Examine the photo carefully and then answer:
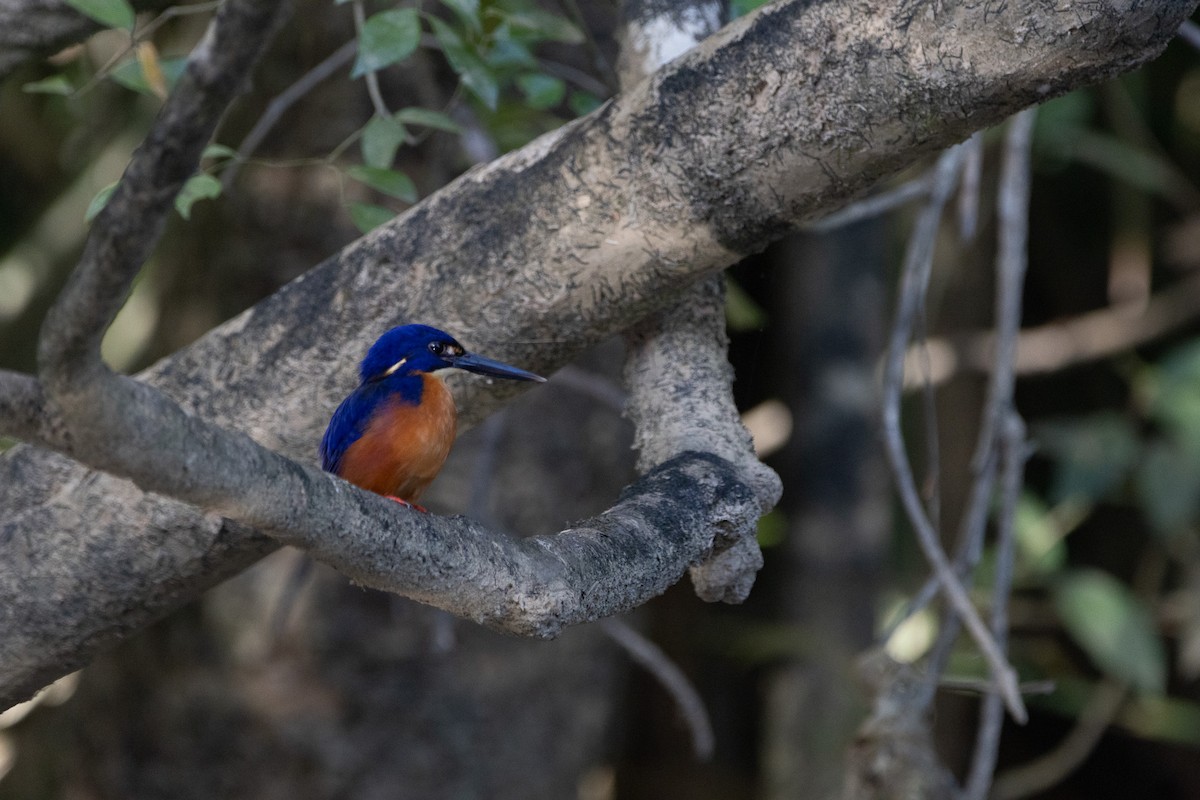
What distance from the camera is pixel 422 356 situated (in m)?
1.68

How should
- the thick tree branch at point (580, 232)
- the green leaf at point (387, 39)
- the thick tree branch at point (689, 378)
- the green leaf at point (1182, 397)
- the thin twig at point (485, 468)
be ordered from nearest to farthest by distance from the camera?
the thick tree branch at point (580, 232)
the thick tree branch at point (689, 378)
the green leaf at point (387, 39)
the thin twig at point (485, 468)
the green leaf at point (1182, 397)

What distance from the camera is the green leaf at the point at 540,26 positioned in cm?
204

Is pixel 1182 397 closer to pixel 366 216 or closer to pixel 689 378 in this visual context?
pixel 689 378

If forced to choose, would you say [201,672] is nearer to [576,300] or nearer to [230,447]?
[576,300]

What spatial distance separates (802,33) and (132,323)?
295 centimetres

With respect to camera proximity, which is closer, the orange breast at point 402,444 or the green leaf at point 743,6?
the orange breast at point 402,444

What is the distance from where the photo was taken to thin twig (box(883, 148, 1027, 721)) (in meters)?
1.96

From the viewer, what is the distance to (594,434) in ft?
10.2

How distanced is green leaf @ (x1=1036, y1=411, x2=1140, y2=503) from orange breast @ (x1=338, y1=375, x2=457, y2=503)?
2.52 m

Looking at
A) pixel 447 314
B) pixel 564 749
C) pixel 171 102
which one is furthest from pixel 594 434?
pixel 171 102

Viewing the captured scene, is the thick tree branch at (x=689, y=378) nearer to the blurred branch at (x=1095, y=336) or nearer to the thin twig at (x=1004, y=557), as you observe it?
the thin twig at (x=1004, y=557)

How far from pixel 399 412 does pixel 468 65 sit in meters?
Result: 0.63

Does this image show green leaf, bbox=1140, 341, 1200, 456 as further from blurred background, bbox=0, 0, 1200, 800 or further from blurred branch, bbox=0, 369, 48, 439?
blurred branch, bbox=0, 369, 48, 439

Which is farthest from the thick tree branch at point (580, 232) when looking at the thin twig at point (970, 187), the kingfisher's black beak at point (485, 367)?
the thin twig at point (970, 187)
